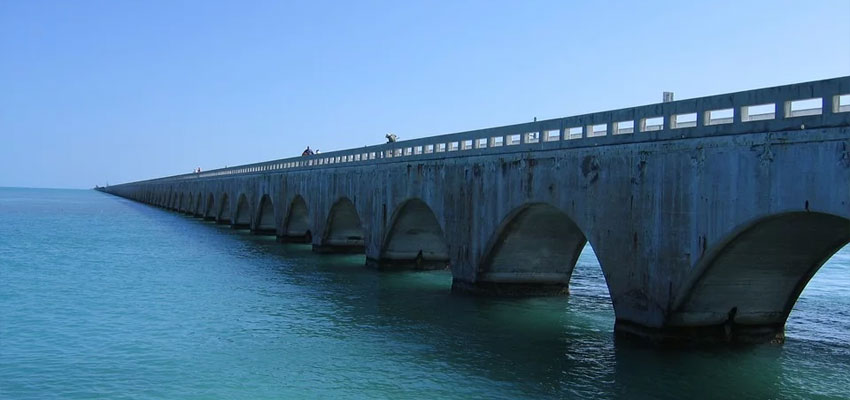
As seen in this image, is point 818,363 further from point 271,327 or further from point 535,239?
point 271,327

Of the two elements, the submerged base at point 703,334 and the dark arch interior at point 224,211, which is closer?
the submerged base at point 703,334

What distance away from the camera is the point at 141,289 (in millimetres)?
29344

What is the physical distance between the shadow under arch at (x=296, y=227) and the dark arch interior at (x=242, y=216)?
1862cm

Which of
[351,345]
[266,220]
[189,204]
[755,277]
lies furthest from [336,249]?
[189,204]

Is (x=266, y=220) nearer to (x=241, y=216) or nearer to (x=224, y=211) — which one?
(x=241, y=216)

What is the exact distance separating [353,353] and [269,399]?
4.23 meters

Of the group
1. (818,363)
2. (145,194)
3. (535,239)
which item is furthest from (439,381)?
(145,194)

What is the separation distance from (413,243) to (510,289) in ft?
30.6

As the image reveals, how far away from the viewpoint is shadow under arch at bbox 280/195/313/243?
52.5 meters

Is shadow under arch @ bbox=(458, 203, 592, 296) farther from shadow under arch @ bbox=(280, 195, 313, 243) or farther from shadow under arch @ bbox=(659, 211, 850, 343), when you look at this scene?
shadow under arch @ bbox=(280, 195, 313, 243)

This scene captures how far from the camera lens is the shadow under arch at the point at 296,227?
5250 centimetres

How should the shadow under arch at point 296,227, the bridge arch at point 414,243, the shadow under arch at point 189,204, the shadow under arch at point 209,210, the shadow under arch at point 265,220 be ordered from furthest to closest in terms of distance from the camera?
1. the shadow under arch at point 189,204
2. the shadow under arch at point 209,210
3. the shadow under arch at point 265,220
4. the shadow under arch at point 296,227
5. the bridge arch at point 414,243

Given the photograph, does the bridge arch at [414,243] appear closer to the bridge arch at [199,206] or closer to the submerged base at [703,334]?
the submerged base at [703,334]

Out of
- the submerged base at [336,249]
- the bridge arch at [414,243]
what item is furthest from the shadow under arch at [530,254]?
the submerged base at [336,249]
